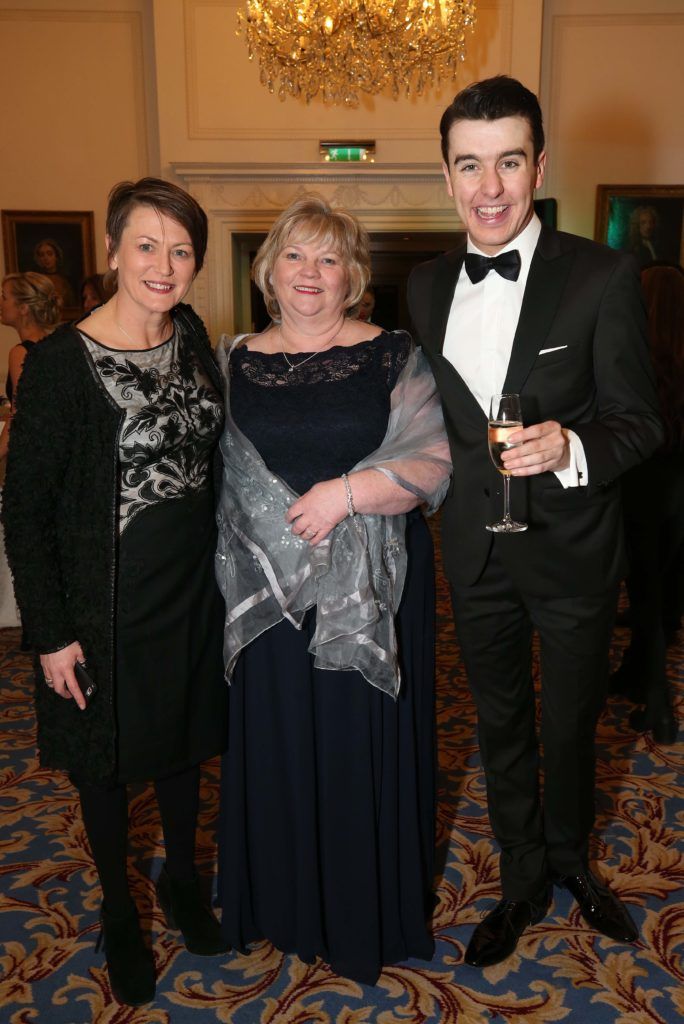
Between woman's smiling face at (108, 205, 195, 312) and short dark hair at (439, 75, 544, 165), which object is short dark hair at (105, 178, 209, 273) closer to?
woman's smiling face at (108, 205, 195, 312)

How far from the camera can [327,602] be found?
81.3 inches

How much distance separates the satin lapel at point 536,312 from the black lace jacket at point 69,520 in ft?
2.87

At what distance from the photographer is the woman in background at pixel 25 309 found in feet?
14.3

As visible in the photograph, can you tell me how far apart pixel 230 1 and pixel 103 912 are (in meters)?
7.32

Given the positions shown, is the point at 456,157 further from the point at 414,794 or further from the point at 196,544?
the point at 414,794

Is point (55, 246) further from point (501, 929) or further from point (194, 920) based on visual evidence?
point (501, 929)

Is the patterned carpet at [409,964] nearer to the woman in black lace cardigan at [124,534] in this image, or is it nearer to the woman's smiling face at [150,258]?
the woman in black lace cardigan at [124,534]

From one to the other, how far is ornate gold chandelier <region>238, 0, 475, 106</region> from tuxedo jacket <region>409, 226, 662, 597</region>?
408 cm

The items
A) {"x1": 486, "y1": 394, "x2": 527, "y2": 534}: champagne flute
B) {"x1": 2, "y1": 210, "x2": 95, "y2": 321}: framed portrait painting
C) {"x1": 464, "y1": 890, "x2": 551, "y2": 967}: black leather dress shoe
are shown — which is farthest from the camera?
{"x1": 2, "y1": 210, "x2": 95, "y2": 321}: framed portrait painting

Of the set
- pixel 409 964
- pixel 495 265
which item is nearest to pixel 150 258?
pixel 495 265

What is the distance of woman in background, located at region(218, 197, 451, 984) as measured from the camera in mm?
2068

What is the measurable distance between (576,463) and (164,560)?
93 centimetres

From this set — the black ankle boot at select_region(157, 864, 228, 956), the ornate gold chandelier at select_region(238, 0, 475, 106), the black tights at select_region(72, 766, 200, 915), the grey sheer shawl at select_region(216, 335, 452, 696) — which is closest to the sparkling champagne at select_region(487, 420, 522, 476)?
the grey sheer shawl at select_region(216, 335, 452, 696)

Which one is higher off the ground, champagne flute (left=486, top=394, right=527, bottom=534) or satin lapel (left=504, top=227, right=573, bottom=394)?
satin lapel (left=504, top=227, right=573, bottom=394)
